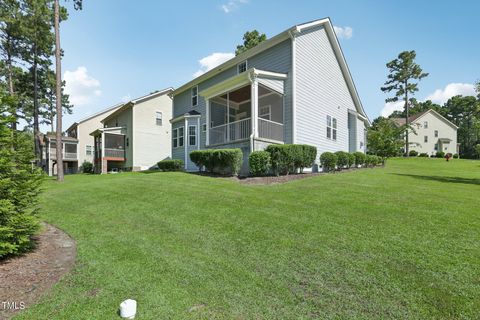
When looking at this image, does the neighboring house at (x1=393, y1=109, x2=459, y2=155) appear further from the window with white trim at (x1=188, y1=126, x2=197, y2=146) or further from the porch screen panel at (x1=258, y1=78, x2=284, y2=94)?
the window with white trim at (x1=188, y1=126, x2=197, y2=146)

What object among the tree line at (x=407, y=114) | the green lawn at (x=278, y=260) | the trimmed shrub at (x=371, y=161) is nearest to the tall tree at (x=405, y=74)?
the tree line at (x=407, y=114)

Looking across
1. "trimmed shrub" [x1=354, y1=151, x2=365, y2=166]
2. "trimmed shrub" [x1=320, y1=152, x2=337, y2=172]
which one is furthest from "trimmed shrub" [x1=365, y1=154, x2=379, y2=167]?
"trimmed shrub" [x1=320, y1=152, x2=337, y2=172]

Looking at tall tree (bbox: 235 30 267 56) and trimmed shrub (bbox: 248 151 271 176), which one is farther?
tall tree (bbox: 235 30 267 56)

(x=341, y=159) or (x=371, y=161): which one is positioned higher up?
(x=341, y=159)

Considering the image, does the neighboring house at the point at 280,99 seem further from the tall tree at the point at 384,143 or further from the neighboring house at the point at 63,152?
the neighboring house at the point at 63,152

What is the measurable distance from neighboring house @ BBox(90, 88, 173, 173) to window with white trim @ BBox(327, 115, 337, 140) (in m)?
16.4

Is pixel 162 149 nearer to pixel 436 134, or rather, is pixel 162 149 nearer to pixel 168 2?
pixel 168 2

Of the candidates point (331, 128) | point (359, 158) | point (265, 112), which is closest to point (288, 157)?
point (265, 112)

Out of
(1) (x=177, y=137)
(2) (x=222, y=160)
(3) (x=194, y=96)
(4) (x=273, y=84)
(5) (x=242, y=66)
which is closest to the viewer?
(2) (x=222, y=160)

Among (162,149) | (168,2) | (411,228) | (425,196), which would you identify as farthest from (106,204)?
(162,149)

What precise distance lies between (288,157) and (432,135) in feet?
153

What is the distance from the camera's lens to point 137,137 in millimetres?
25219

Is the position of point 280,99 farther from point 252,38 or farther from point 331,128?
point 252,38

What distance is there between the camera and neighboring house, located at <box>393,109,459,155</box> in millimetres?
44469
